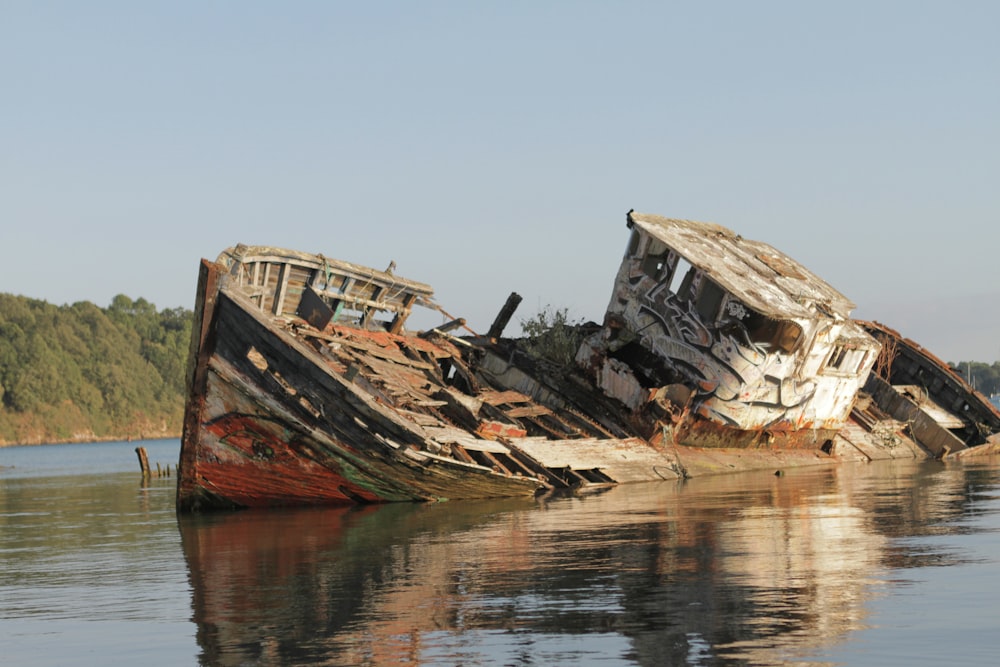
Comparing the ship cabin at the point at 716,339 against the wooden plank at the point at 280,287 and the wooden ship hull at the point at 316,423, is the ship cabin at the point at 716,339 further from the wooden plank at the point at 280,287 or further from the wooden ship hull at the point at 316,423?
the wooden plank at the point at 280,287

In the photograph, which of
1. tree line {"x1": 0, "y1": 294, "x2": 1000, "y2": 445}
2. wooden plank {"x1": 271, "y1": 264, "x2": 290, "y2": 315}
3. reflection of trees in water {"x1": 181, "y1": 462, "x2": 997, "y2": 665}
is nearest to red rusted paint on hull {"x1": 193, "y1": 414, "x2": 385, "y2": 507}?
reflection of trees in water {"x1": 181, "y1": 462, "x2": 997, "y2": 665}

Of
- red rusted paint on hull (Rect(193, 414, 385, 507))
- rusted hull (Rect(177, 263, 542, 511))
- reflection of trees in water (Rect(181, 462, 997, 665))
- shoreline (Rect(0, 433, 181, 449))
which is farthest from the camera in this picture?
shoreline (Rect(0, 433, 181, 449))

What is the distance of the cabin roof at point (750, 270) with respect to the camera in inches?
988

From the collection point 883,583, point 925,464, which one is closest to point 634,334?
point 925,464

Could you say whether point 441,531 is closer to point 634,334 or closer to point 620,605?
point 620,605

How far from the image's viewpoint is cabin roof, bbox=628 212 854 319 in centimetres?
2509

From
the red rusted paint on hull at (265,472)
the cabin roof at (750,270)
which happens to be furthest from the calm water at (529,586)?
the cabin roof at (750,270)

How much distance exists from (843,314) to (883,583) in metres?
18.0

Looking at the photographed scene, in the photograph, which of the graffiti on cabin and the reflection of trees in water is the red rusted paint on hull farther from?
the graffiti on cabin

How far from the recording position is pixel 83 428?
128 meters

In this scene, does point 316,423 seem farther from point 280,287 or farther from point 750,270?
point 750,270

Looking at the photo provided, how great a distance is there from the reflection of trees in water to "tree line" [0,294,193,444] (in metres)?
111

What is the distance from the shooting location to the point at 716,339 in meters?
25.0

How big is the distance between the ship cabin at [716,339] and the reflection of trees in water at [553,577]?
525 cm
